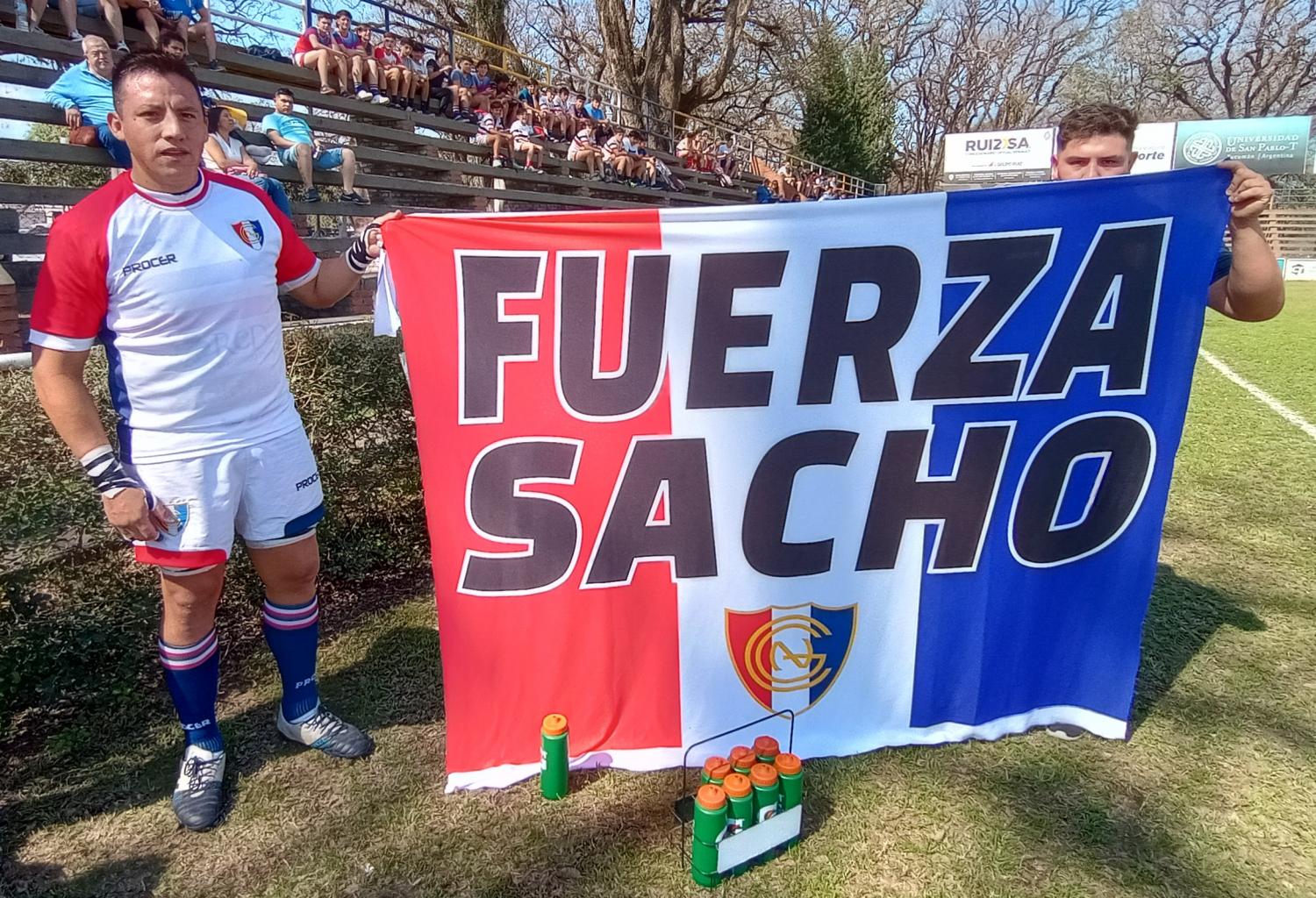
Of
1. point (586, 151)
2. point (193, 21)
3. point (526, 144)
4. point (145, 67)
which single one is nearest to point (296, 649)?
point (145, 67)

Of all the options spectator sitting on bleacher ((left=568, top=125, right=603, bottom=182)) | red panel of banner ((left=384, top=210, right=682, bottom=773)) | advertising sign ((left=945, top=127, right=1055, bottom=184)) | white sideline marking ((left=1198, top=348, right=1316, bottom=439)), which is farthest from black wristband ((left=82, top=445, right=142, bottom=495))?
advertising sign ((left=945, top=127, right=1055, bottom=184))

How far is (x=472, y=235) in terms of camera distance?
6.99 ft

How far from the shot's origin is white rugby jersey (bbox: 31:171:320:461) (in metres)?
1.85

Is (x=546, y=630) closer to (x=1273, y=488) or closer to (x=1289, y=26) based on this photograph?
(x=1273, y=488)

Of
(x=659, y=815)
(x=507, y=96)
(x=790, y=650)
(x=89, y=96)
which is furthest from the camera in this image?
(x=507, y=96)

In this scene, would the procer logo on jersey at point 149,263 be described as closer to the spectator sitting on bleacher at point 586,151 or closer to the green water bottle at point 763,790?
the green water bottle at point 763,790

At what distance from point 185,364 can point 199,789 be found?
1140 mm

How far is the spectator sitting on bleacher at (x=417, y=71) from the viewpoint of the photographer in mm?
11625

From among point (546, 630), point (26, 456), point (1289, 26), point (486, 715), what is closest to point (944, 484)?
point (546, 630)

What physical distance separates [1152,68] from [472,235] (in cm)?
4821

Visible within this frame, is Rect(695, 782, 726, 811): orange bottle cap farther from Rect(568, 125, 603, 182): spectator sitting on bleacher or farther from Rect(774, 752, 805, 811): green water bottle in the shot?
Rect(568, 125, 603, 182): spectator sitting on bleacher

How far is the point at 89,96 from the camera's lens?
6.15 m

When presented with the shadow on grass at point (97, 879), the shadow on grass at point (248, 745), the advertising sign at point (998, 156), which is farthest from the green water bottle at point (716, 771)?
the advertising sign at point (998, 156)

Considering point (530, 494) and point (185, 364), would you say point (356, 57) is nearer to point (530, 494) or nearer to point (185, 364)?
point (185, 364)
